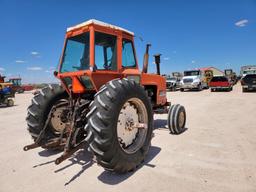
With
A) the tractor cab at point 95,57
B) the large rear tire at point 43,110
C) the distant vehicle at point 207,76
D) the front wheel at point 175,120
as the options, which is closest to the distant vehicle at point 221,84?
the distant vehicle at point 207,76

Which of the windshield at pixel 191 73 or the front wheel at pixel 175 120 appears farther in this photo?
the windshield at pixel 191 73

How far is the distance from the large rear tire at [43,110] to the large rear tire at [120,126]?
1.70m

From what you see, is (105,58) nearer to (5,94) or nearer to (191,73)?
(5,94)

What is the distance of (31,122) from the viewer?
14.3ft

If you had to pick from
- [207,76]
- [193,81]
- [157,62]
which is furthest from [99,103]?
[207,76]

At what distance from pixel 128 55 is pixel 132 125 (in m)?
1.66

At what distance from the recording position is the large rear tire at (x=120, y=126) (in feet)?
10.0

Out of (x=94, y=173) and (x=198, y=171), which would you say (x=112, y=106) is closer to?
(x=94, y=173)

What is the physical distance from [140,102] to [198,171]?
155cm

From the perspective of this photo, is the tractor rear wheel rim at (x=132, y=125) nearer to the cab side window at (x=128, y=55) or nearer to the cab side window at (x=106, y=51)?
the cab side window at (x=106, y=51)

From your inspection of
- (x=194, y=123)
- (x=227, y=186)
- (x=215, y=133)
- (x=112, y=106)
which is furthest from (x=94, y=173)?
(x=194, y=123)

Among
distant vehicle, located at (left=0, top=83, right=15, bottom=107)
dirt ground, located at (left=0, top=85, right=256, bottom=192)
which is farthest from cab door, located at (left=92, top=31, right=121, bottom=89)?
distant vehicle, located at (left=0, top=83, right=15, bottom=107)

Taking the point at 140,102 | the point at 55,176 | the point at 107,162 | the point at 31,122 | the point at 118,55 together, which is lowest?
the point at 55,176

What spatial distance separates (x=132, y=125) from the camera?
12.9 feet
